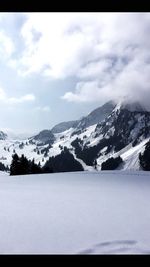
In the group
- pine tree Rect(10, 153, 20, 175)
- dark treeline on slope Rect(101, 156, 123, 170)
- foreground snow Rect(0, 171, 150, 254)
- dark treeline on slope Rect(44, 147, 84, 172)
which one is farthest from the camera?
dark treeline on slope Rect(101, 156, 123, 170)

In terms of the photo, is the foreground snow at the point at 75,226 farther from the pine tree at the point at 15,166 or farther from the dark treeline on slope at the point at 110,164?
the dark treeline on slope at the point at 110,164

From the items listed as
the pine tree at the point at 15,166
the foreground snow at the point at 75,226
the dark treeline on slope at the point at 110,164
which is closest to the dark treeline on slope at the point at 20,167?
the pine tree at the point at 15,166

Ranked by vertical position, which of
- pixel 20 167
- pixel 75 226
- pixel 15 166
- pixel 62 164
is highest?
pixel 62 164

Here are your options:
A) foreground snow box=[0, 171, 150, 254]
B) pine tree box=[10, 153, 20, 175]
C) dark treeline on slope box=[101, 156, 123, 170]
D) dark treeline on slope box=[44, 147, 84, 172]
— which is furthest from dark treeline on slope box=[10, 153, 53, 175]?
dark treeline on slope box=[101, 156, 123, 170]

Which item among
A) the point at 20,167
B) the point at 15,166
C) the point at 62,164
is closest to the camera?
the point at 15,166

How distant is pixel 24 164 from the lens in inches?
1641

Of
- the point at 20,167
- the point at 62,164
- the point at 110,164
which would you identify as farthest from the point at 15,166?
the point at 110,164

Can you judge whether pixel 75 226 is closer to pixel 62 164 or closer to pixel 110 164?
pixel 62 164

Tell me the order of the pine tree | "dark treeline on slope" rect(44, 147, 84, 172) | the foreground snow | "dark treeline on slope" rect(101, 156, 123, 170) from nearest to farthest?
1. the foreground snow
2. the pine tree
3. "dark treeline on slope" rect(44, 147, 84, 172)
4. "dark treeline on slope" rect(101, 156, 123, 170)

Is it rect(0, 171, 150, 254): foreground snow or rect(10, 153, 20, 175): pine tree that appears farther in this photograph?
rect(10, 153, 20, 175): pine tree

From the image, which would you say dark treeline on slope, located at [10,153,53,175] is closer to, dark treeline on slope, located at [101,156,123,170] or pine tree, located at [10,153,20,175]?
pine tree, located at [10,153,20,175]
